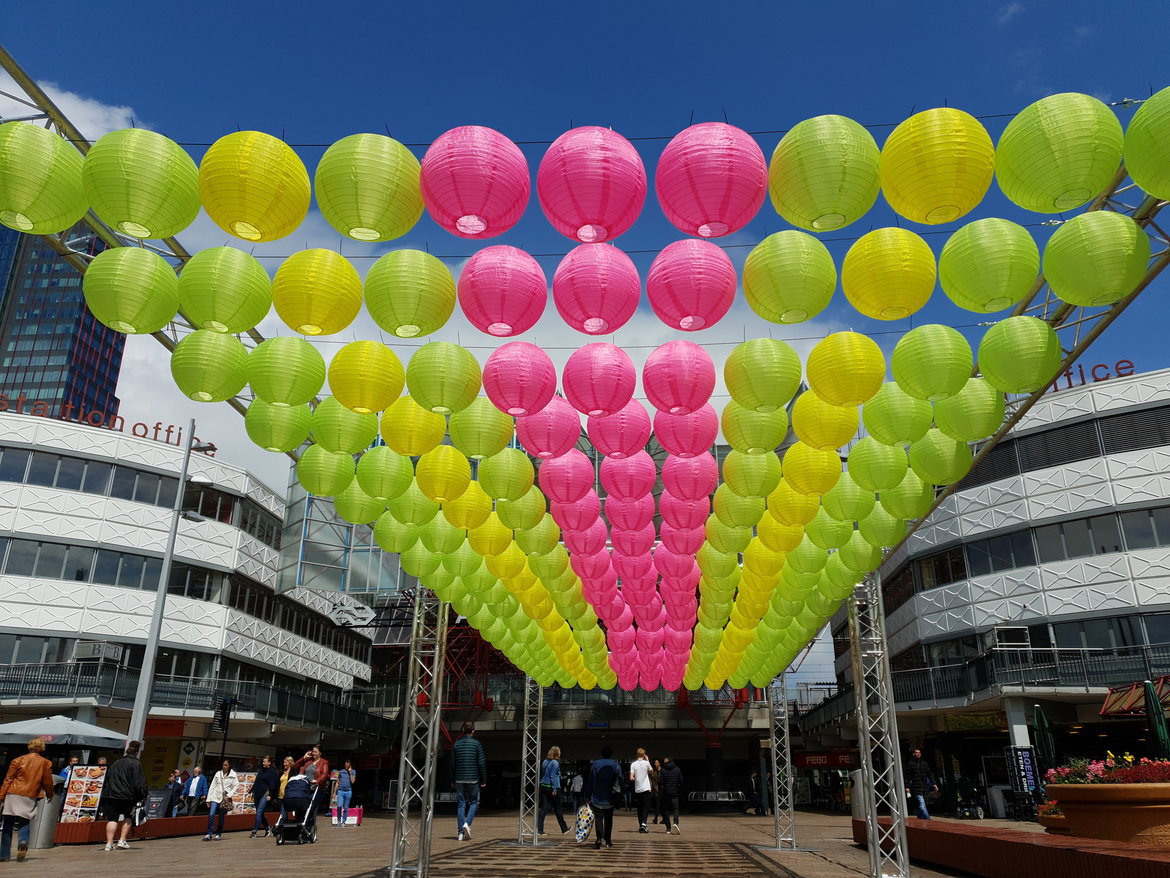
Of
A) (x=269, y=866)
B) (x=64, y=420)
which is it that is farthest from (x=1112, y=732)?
(x=64, y=420)

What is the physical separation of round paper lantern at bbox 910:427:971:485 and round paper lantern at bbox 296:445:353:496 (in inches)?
230

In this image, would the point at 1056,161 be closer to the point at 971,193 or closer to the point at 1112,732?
the point at 971,193

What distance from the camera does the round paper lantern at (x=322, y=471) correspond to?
28.0 ft

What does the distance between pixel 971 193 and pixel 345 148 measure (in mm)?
3927

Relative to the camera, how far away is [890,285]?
5656 millimetres

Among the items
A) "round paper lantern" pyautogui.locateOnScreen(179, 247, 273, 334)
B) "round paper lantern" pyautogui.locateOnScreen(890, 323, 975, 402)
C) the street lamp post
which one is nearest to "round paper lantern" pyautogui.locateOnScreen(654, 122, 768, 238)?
"round paper lantern" pyautogui.locateOnScreen(890, 323, 975, 402)

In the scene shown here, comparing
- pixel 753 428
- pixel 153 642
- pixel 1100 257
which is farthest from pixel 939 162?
pixel 153 642

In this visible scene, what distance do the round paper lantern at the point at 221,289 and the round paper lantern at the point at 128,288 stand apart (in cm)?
17

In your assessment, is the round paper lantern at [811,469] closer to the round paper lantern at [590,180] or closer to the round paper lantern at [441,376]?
the round paper lantern at [441,376]

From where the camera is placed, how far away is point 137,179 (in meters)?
5.25

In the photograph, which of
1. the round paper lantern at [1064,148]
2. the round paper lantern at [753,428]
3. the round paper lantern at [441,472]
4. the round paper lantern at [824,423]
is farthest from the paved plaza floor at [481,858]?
the round paper lantern at [1064,148]

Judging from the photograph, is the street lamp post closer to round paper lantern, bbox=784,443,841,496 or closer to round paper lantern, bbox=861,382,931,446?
round paper lantern, bbox=784,443,841,496

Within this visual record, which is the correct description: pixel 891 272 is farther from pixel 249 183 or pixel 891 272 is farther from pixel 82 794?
pixel 82 794

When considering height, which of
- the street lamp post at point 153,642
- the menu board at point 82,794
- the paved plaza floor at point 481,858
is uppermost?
the street lamp post at point 153,642
